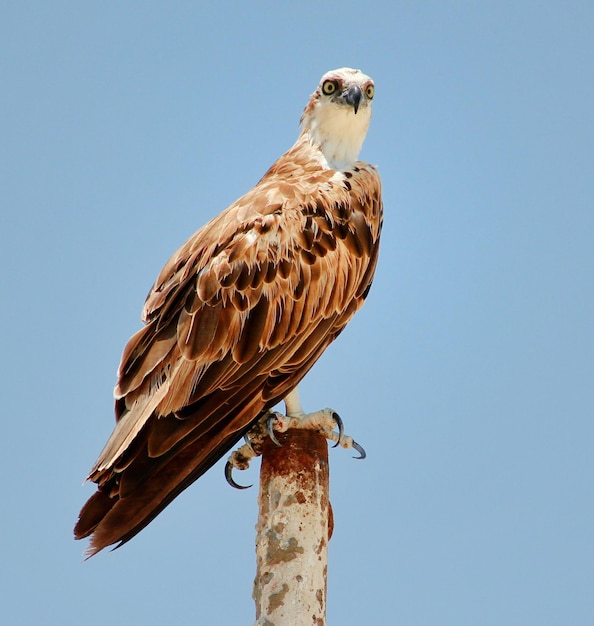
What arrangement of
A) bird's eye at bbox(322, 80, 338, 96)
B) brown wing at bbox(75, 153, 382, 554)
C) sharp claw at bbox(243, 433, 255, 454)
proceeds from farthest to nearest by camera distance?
bird's eye at bbox(322, 80, 338, 96) → sharp claw at bbox(243, 433, 255, 454) → brown wing at bbox(75, 153, 382, 554)

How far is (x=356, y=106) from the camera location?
28.5ft

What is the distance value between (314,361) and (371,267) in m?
0.99

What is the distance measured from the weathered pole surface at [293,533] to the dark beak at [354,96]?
130 inches

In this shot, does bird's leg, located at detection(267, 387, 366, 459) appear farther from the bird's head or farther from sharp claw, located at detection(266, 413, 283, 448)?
the bird's head

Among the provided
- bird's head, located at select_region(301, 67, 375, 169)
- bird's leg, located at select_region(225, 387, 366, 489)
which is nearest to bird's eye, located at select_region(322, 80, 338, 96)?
bird's head, located at select_region(301, 67, 375, 169)

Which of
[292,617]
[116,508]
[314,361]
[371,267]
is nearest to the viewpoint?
[292,617]

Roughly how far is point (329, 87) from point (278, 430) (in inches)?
138

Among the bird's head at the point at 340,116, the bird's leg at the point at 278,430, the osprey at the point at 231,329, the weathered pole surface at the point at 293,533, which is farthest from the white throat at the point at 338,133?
the weathered pole surface at the point at 293,533

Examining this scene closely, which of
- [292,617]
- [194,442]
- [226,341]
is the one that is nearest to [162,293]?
[226,341]

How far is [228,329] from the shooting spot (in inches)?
279

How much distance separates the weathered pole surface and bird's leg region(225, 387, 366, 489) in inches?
3.9

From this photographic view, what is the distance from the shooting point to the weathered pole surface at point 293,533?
5715 mm

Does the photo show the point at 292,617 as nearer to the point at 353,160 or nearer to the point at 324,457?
Result: the point at 324,457

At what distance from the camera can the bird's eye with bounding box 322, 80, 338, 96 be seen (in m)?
8.90
